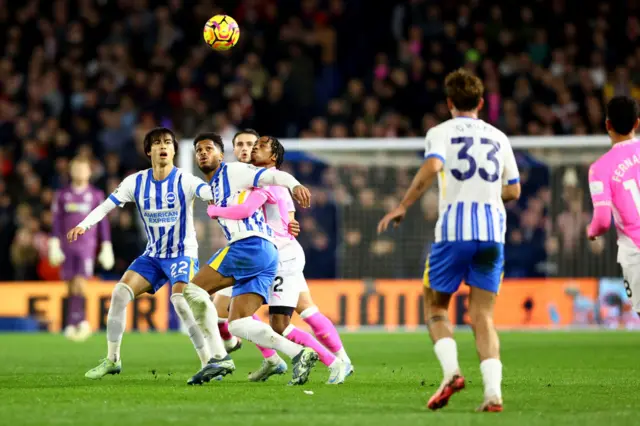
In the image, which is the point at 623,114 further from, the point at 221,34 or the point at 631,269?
the point at 221,34

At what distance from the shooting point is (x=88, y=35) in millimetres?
24219

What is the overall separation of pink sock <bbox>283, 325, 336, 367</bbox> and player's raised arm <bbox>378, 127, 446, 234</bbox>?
2.53 m

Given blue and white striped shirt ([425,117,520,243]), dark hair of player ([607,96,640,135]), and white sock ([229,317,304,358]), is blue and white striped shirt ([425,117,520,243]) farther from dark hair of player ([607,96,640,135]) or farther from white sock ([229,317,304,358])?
white sock ([229,317,304,358])

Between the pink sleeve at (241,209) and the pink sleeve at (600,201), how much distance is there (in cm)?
239

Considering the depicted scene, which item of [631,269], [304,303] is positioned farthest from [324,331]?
[631,269]

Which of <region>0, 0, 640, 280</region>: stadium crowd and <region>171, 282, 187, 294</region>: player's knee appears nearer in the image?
<region>171, 282, 187, 294</region>: player's knee

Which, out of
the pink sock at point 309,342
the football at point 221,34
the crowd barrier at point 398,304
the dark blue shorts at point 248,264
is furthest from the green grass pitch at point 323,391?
the crowd barrier at point 398,304

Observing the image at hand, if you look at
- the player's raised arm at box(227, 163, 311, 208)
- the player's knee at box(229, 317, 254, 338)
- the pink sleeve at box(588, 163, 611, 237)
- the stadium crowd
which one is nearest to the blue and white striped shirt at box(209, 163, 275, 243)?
the player's raised arm at box(227, 163, 311, 208)

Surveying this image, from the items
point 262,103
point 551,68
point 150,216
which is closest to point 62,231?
point 262,103

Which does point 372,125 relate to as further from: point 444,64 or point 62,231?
point 62,231

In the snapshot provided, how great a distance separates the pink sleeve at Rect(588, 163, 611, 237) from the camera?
8.30 meters

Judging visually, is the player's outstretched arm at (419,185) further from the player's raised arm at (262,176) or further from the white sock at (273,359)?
the white sock at (273,359)

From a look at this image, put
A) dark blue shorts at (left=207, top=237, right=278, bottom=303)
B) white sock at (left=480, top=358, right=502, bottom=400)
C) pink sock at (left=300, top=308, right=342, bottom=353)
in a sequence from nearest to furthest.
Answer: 1. white sock at (left=480, top=358, right=502, bottom=400)
2. dark blue shorts at (left=207, top=237, right=278, bottom=303)
3. pink sock at (left=300, top=308, right=342, bottom=353)

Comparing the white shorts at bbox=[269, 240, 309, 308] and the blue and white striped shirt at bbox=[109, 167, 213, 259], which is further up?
the blue and white striped shirt at bbox=[109, 167, 213, 259]
